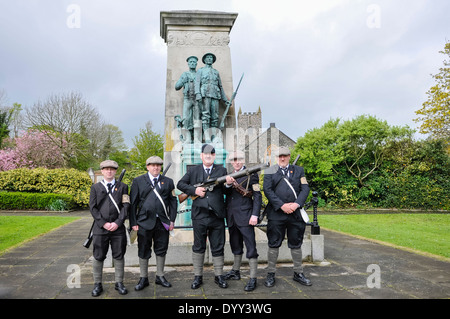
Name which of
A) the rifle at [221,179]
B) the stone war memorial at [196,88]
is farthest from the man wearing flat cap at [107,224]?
the stone war memorial at [196,88]

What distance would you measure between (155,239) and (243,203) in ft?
4.35

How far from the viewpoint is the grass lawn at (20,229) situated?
7588 mm

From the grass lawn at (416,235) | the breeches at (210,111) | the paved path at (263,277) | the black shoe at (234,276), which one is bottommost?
the grass lawn at (416,235)

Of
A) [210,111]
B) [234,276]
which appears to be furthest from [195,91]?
[234,276]

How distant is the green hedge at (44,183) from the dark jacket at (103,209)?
13584mm

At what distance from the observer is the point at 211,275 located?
4.77m

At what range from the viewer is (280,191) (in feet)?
14.8

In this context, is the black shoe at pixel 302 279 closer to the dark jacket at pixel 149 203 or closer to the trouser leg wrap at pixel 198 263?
the trouser leg wrap at pixel 198 263

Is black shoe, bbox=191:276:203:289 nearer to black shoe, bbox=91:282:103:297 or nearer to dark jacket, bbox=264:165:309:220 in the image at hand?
black shoe, bbox=91:282:103:297

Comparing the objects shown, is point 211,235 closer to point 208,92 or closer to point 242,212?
point 242,212

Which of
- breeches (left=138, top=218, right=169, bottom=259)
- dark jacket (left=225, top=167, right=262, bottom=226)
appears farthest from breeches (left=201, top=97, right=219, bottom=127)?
breeches (left=138, top=218, right=169, bottom=259)

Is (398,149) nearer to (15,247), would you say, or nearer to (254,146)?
(15,247)

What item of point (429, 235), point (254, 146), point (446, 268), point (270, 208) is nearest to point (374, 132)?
point (429, 235)

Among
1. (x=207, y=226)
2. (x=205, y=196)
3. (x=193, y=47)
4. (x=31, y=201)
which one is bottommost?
(x=31, y=201)
